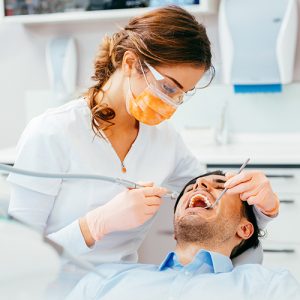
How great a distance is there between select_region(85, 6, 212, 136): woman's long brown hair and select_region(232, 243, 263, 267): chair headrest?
1.84ft

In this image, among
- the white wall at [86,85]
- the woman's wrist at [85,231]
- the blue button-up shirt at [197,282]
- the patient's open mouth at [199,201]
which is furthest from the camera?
the white wall at [86,85]

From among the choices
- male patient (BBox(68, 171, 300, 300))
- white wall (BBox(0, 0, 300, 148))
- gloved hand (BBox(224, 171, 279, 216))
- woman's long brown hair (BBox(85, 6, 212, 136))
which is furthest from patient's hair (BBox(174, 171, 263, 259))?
white wall (BBox(0, 0, 300, 148))

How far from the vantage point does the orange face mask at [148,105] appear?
5.64 feet

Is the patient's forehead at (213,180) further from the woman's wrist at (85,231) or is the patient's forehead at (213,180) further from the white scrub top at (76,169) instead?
the woman's wrist at (85,231)

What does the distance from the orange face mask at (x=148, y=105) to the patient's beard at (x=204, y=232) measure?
0.31m

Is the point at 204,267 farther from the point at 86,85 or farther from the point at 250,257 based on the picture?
the point at 86,85

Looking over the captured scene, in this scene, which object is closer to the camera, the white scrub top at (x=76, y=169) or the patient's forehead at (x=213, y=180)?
the white scrub top at (x=76, y=169)

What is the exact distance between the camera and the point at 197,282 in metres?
1.61

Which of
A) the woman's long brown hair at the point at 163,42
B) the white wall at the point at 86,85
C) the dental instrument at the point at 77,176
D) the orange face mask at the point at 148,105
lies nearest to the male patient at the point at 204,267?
the dental instrument at the point at 77,176

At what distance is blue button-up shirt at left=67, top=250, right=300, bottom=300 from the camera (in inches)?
60.7

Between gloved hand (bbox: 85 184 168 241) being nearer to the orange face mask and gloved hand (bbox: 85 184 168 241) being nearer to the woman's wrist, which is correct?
the woman's wrist

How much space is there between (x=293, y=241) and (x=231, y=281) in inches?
46.8

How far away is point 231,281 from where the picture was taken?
1597 mm

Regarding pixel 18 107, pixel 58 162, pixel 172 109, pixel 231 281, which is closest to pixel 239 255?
pixel 231 281
